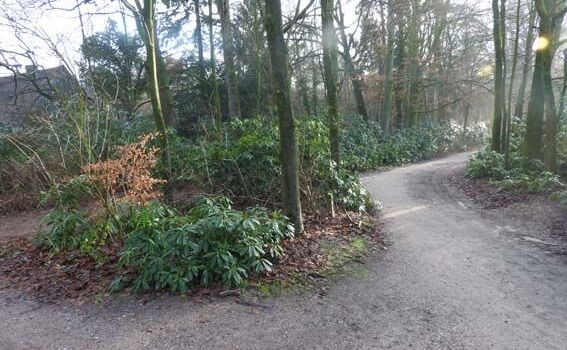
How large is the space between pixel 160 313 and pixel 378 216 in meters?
5.14

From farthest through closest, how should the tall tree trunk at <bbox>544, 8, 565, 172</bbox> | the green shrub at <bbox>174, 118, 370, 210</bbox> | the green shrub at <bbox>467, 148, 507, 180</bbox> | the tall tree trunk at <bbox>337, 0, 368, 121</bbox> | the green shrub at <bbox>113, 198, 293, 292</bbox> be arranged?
the tall tree trunk at <bbox>337, 0, 368, 121</bbox> < the green shrub at <bbox>467, 148, 507, 180</bbox> < the tall tree trunk at <bbox>544, 8, 565, 172</bbox> < the green shrub at <bbox>174, 118, 370, 210</bbox> < the green shrub at <bbox>113, 198, 293, 292</bbox>

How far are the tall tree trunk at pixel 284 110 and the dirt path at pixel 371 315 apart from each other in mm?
1517

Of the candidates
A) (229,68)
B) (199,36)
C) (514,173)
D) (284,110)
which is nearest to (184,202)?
(284,110)

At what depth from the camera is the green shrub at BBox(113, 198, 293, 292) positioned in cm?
438

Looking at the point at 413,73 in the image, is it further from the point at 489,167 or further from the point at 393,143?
the point at 489,167

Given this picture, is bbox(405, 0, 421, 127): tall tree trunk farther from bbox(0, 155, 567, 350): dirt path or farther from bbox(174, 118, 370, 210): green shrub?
bbox(0, 155, 567, 350): dirt path

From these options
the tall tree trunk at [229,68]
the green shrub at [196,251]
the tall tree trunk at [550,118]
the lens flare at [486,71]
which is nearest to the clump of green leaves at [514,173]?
the tall tree trunk at [550,118]

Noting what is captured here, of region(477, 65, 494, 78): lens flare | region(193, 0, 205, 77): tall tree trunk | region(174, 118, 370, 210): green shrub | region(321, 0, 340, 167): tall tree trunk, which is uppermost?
region(193, 0, 205, 77): tall tree trunk

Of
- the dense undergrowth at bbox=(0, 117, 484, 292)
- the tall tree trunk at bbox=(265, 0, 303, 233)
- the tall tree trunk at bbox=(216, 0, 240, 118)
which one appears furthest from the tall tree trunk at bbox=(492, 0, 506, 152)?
the tall tree trunk at bbox=(265, 0, 303, 233)

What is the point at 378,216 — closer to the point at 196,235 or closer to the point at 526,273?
the point at 526,273

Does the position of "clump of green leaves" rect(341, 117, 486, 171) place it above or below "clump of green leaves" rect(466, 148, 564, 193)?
above

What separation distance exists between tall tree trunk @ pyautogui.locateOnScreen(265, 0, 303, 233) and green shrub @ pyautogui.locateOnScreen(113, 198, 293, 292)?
104cm

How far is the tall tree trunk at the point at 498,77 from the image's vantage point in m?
11.9

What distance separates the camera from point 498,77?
40.6 feet
